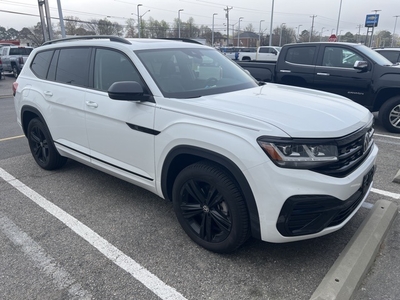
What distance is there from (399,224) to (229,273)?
1.91 metres

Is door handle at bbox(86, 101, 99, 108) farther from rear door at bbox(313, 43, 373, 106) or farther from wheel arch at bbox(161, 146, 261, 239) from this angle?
rear door at bbox(313, 43, 373, 106)

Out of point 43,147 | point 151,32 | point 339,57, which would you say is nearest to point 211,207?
point 43,147

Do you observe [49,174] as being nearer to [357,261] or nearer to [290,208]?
[290,208]

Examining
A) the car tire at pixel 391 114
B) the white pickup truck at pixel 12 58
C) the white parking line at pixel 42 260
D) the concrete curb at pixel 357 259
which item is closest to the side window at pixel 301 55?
the car tire at pixel 391 114

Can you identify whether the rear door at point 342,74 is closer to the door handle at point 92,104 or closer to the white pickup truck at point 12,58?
the door handle at point 92,104

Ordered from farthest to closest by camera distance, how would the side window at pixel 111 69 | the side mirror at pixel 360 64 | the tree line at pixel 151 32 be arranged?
the tree line at pixel 151 32
the side mirror at pixel 360 64
the side window at pixel 111 69

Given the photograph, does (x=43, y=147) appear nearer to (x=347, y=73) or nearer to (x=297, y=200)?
(x=297, y=200)

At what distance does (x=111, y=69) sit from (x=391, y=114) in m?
6.13

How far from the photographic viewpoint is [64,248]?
10.1 feet

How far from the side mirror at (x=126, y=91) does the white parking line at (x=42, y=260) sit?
1.55m

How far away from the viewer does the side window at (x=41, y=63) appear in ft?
15.2

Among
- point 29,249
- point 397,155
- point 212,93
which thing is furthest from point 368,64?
point 29,249

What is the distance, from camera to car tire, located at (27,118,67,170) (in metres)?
4.65

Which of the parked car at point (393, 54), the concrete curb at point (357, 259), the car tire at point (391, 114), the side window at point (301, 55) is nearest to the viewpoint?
the concrete curb at point (357, 259)
